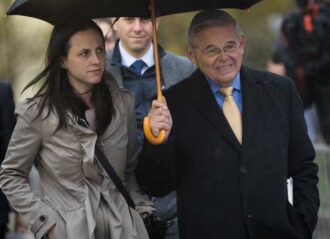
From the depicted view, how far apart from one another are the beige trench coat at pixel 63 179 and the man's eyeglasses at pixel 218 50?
71cm

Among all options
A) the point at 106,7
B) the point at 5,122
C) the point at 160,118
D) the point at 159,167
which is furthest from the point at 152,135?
the point at 5,122

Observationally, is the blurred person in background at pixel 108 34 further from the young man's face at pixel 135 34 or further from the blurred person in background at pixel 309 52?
the blurred person in background at pixel 309 52

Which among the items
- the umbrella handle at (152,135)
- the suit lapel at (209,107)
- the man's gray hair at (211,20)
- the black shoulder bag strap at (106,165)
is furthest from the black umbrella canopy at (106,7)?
the umbrella handle at (152,135)

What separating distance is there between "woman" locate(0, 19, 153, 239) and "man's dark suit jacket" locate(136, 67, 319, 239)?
27 centimetres

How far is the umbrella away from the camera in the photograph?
6.21 meters

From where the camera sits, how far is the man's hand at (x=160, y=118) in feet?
19.6

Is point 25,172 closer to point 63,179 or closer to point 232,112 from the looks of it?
point 63,179

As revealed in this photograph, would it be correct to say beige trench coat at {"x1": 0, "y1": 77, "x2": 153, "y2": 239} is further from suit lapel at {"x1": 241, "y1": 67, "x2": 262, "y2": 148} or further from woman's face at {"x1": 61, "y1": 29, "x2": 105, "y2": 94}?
suit lapel at {"x1": 241, "y1": 67, "x2": 262, "y2": 148}

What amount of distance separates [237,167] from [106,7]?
4.14 feet

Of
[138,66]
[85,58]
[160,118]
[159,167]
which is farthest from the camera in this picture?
[138,66]

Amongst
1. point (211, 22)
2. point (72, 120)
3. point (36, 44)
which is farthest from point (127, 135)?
point (36, 44)

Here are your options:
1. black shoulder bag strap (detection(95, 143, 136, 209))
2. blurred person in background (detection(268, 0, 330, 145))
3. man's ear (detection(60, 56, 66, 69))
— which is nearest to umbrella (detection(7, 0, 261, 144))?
man's ear (detection(60, 56, 66, 69))

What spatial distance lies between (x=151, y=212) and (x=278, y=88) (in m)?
1.07

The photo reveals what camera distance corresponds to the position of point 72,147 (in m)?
6.18
